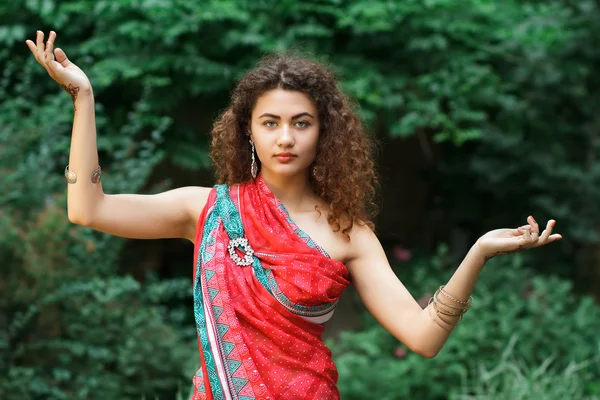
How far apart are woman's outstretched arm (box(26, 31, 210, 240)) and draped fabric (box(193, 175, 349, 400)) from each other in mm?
129

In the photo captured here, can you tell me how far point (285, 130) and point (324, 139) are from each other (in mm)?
170

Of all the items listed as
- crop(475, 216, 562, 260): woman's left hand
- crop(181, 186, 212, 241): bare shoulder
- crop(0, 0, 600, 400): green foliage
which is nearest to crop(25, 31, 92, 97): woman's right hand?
crop(181, 186, 212, 241): bare shoulder

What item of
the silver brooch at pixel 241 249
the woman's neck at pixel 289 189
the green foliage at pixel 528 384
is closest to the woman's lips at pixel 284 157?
the woman's neck at pixel 289 189

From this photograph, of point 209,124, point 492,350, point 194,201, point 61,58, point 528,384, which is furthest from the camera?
point 209,124

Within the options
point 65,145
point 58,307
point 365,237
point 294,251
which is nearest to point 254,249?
point 294,251

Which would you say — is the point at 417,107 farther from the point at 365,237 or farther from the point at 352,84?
the point at 365,237

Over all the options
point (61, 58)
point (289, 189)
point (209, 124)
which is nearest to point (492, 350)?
point (209, 124)

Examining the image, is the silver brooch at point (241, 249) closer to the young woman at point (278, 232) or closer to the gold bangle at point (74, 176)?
the young woman at point (278, 232)

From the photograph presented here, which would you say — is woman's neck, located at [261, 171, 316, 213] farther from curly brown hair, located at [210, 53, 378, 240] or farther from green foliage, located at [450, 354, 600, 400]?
green foliage, located at [450, 354, 600, 400]

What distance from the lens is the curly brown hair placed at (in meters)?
2.49

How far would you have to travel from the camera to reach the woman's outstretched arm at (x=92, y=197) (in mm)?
2289

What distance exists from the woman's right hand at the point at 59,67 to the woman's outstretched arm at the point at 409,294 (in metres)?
0.90

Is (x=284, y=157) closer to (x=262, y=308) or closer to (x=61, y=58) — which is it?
(x=262, y=308)

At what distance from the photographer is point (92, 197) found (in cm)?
→ 234
